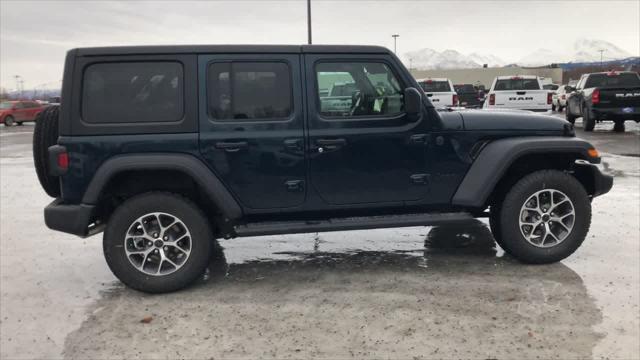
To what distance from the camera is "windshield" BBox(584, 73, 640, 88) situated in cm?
1814

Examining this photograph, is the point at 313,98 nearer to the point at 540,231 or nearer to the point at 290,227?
the point at 290,227

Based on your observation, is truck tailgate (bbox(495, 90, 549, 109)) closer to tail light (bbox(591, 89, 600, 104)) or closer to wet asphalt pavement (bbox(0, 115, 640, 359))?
tail light (bbox(591, 89, 600, 104))

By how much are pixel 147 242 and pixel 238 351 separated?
152cm

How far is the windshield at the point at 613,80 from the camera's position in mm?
18141

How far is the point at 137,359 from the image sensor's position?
3.36 metres

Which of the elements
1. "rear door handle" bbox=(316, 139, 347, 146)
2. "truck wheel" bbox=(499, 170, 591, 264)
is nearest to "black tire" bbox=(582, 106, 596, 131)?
"truck wheel" bbox=(499, 170, 591, 264)

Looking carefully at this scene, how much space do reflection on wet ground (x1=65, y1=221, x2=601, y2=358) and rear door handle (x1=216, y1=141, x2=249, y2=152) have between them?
1151 mm

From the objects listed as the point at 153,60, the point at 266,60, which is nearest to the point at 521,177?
the point at 266,60

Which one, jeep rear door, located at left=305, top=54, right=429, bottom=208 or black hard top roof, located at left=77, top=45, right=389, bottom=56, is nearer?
black hard top roof, located at left=77, top=45, right=389, bottom=56

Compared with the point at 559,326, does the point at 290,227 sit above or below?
above

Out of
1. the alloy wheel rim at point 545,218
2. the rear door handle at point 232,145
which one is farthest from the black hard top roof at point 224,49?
the alloy wheel rim at point 545,218

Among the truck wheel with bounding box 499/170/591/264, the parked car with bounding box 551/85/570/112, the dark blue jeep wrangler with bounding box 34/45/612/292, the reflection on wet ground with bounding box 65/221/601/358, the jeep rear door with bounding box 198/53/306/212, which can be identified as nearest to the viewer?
the reflection on wet ground with bounding box 65/221/601/358

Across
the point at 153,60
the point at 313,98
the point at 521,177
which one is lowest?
the point at 521,177

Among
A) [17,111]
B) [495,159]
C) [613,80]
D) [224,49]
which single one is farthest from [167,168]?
[17,111]
